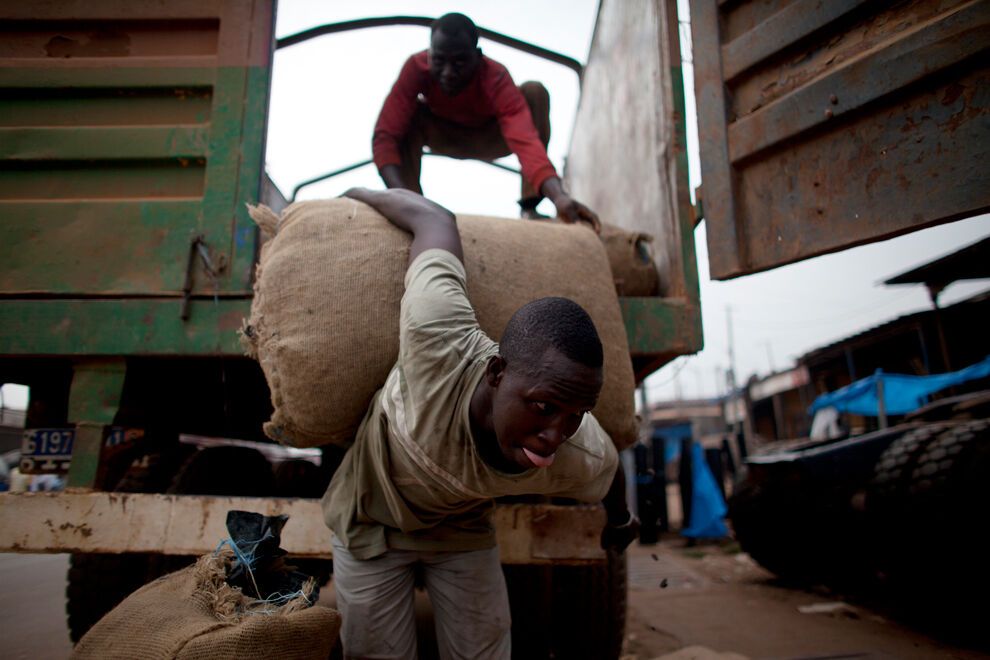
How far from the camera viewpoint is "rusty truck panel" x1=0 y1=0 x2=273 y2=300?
1.75 m

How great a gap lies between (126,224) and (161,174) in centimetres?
20

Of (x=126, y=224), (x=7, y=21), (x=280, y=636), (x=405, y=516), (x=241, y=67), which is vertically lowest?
(x=280, y=636)

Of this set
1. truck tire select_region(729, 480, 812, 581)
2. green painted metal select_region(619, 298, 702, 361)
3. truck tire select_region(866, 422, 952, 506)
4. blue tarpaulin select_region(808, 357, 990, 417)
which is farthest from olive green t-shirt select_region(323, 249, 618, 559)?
blue tarpaulin select_region(808, 357, 990, 417)

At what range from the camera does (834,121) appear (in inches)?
61.7

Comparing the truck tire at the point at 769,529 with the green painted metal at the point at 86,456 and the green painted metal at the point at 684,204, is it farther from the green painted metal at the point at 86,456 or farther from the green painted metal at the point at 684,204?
the green painted metal at the point at 86,456

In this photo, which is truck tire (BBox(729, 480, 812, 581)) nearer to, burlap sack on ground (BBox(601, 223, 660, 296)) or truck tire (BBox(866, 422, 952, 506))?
truck tire (BBox(866, 422, 952, 506))

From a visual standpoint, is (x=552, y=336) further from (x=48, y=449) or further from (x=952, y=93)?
(x=48, y=449)

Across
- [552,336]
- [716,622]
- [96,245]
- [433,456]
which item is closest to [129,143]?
[96,245]

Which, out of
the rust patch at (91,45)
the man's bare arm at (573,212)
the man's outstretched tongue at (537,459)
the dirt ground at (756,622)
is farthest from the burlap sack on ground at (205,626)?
the rust patch at (91,45)

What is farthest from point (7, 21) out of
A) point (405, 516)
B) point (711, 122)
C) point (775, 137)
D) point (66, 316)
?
point (775, 137)

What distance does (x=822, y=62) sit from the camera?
63.6 inches

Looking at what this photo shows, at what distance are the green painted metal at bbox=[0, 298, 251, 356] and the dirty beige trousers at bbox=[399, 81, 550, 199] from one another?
146cm

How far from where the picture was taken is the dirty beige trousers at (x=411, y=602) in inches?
54.1

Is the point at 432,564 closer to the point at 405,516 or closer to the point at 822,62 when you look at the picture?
the point at 405,516
